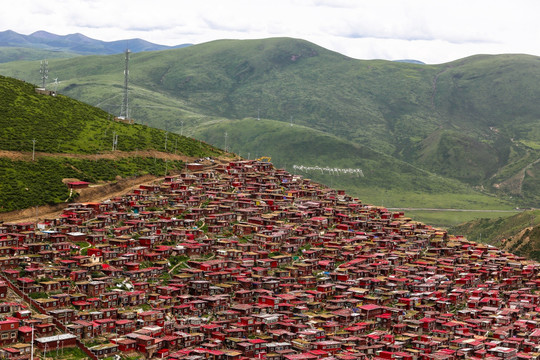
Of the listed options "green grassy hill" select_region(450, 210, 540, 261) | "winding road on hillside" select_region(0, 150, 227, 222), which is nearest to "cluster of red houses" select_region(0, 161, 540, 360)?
"winding road on hillside" select_region(0, 150, 227, 222)

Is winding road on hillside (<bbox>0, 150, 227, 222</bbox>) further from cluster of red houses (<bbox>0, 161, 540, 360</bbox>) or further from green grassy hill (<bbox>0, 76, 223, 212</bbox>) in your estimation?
cluster of red houses (<bbox>0, 161, 540, 360</bbox>)

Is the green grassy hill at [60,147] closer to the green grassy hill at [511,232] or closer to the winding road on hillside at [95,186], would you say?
the winding road on hillside at [95,186]

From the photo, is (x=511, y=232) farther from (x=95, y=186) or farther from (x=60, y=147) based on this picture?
(x=60, y=147)

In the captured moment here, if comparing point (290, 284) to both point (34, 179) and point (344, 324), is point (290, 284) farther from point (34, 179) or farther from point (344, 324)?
point (34, 179)

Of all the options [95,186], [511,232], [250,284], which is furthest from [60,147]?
[511,232]

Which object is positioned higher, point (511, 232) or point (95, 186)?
point (95, 186)

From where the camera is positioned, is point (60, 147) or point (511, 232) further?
point (511, 232)

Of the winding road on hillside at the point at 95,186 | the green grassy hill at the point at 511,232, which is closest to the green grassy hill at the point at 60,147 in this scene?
the winding road on hillside at the point at 95,186
